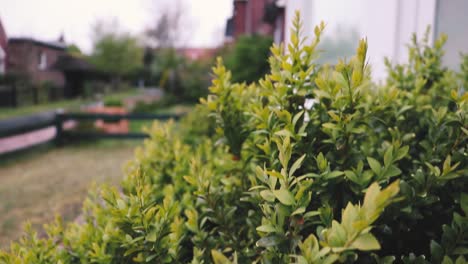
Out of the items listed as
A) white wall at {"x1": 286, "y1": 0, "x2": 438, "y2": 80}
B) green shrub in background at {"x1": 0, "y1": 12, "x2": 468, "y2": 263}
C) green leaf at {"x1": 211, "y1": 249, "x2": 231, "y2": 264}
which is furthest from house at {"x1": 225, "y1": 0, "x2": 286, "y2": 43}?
green leaf at {"x1": 211, "y1": 249, "x2": 231, "y2": 264}

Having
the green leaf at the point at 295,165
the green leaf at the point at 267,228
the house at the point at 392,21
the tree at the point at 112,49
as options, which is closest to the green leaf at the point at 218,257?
the green leaf at the point at 267,228

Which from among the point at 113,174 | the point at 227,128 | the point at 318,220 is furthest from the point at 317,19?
the point at 113,174

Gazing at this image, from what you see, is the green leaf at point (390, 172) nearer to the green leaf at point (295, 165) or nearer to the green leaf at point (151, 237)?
the green leaf at point (295, 165)

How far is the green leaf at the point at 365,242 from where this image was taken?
26.5 inches

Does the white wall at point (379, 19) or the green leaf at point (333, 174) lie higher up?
the white wall at point (379, 19)

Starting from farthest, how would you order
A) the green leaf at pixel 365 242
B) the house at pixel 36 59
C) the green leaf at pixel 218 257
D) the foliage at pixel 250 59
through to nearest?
the foliage at pixel 250 59
the house at pixel 36 59
the green leaf at pixel 218 257
the green leaf at pixel 365 242

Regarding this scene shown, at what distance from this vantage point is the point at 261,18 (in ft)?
56.3

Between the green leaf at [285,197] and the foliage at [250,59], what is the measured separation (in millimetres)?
12358

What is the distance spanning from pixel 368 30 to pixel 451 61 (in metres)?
0.75

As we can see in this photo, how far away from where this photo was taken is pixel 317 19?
387cm

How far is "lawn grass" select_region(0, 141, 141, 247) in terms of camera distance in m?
4.66

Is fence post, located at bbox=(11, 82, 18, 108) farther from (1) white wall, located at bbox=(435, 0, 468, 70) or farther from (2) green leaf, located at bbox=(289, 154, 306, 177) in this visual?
(2) green leaf, located at bbox=(289, 154, 306, 177)

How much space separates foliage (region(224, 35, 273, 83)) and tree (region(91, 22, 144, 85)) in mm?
29353

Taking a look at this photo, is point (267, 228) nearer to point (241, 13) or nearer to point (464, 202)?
point (464, 202)
